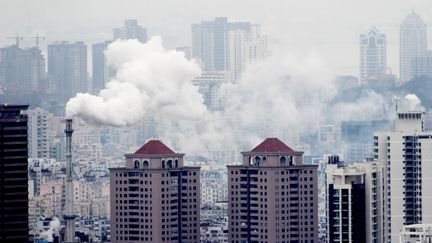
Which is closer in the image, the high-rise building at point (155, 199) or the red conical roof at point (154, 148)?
the high-rise building at point (155, 199)

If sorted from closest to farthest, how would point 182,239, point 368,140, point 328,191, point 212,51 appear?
point 328,191, point 368,140, point 182,239, point 212,51

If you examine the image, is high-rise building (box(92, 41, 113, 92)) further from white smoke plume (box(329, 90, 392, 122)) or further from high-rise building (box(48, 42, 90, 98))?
white smoke plume (box(329, 90, 392, 122))

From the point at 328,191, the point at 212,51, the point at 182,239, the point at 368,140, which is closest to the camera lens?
the point at 328,191

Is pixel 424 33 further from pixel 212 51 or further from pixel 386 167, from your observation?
pixel 386 167

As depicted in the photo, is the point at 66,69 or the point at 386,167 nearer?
the point at 386,167

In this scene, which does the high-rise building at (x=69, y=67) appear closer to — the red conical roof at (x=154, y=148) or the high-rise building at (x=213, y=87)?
the red conical roof at (x=154, y=148)

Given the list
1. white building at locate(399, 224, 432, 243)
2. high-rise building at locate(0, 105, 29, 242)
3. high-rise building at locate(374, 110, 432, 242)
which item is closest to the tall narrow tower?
high-rise building at locate(0, 105, 29, 242)

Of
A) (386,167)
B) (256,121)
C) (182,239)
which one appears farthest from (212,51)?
(386,167)

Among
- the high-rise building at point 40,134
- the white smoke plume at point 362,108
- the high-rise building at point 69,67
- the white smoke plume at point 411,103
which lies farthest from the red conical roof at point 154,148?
the white smoke plume at point 411,103
